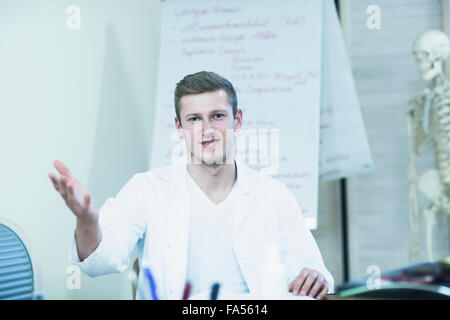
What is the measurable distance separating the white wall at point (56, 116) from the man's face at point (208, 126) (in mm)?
334

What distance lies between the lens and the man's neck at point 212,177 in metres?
1.12

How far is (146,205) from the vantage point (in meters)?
1.13

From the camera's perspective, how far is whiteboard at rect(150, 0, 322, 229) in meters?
2.02

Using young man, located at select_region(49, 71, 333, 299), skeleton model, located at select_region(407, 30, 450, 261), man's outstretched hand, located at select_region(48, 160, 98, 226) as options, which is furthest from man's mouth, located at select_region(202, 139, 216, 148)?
skeleton model, located at select_region(407, 30, 450, 261)

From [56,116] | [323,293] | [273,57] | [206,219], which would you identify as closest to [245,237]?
[206,219]

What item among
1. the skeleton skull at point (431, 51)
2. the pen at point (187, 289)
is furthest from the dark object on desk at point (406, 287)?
the skeleton skull at point (431, 51)

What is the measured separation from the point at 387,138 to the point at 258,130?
1.31 m

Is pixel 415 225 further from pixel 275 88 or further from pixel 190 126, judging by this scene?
pixel 190 126

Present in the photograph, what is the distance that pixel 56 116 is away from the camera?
1499 millimetres

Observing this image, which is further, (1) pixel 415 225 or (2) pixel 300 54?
(1) pixel 415 225

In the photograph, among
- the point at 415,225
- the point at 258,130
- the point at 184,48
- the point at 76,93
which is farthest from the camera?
the point at 415,225

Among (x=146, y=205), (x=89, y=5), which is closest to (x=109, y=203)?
(x=146, y=205)

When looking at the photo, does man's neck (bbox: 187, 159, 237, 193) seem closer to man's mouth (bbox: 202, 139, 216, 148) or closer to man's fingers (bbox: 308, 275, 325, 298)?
man's mouth (bbox: 202, 139, 216, 148)

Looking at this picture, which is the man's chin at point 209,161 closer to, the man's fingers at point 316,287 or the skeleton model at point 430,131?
the man's fingers at point 316,287
